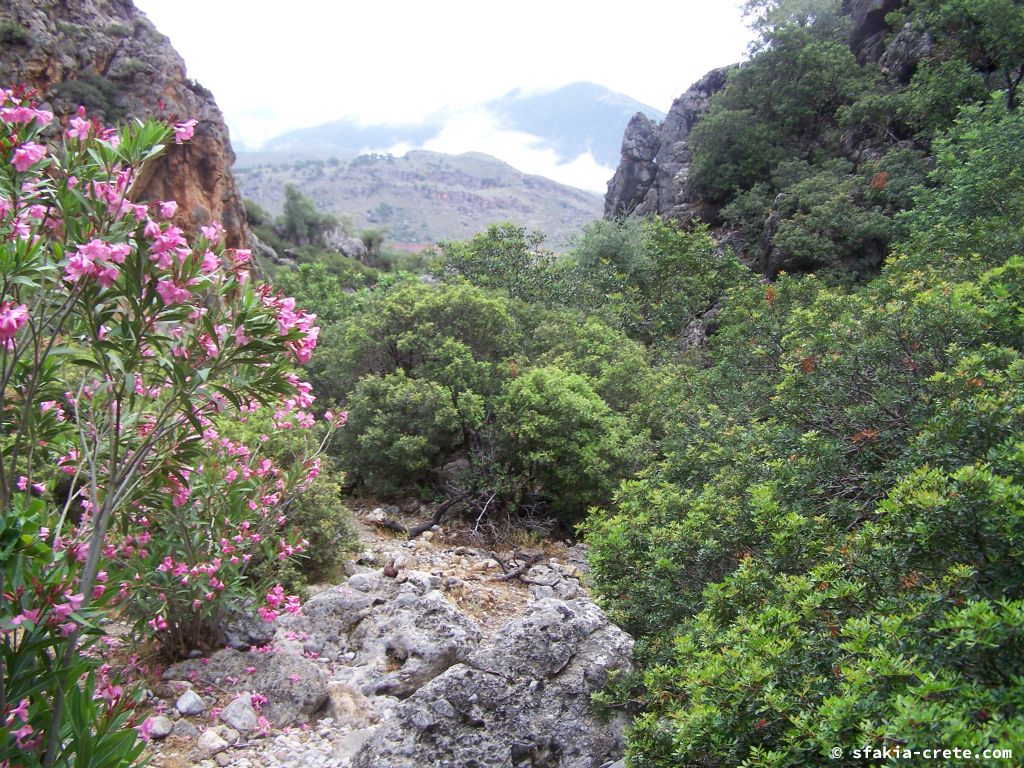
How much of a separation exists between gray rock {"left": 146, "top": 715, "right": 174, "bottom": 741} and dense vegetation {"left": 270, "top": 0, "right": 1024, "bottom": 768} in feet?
10.2

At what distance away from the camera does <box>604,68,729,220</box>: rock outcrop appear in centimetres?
3098

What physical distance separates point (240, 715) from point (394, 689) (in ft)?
4.10

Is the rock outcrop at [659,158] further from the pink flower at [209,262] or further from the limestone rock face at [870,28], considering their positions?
the pink flower at [209,262]

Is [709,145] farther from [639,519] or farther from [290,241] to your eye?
[290,241]

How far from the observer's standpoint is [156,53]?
23188mm

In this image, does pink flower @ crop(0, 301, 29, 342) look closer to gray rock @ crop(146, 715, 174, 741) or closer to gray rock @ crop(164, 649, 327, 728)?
gray rock @ crop(146, 715, 174, 741)

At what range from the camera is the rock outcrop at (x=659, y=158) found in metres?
31.0

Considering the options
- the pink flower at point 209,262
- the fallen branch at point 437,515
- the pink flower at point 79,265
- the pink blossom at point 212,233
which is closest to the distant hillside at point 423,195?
the fallen branch at point 437,515

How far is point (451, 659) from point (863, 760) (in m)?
3.78

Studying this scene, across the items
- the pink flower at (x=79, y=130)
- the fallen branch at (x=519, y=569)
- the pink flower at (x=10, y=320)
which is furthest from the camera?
the fallen branch at (x=519, y=569)

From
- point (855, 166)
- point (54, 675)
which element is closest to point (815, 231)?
point (855, 166)

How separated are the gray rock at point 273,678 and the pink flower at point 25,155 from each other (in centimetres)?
405

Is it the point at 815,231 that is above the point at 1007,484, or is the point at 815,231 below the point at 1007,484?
above

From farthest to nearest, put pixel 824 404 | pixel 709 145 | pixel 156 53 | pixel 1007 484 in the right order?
pixel 709 145
pixel 156 53
pixel 824 404
pixel 1007 484
